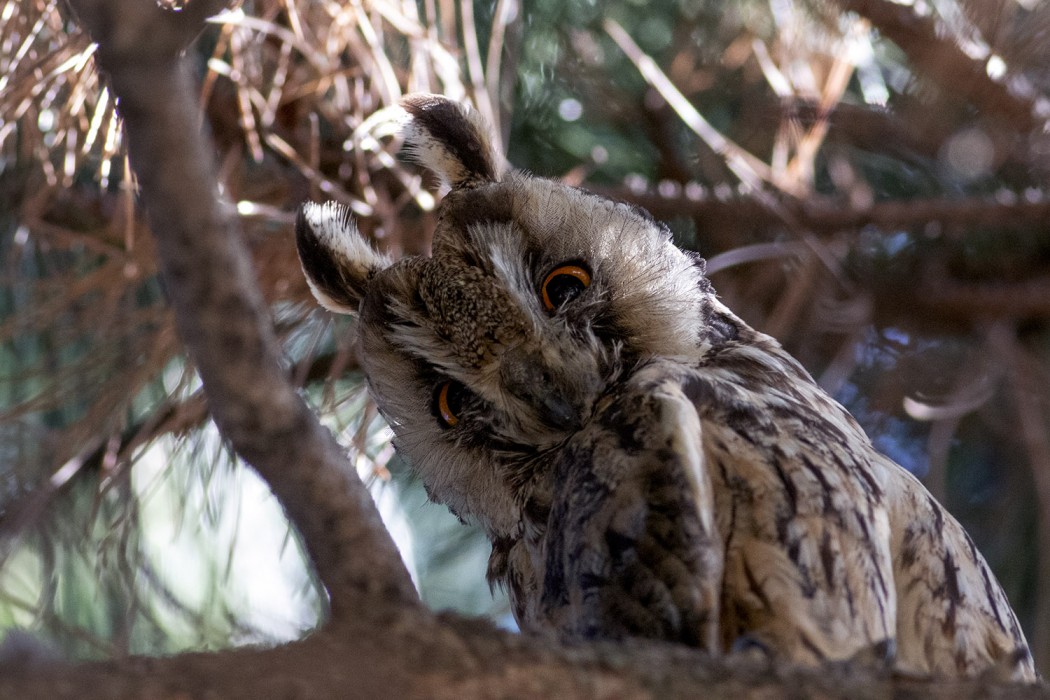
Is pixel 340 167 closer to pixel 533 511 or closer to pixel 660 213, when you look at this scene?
pixel 660 213

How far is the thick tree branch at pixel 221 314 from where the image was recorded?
0.71 m

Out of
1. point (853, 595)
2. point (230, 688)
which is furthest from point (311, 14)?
point (230, 688)

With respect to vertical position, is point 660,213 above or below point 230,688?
above

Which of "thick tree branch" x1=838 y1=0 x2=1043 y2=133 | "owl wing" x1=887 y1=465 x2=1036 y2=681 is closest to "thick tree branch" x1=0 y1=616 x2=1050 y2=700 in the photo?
"owl wing" x1=887 y1=465 x2=1036 y2=681

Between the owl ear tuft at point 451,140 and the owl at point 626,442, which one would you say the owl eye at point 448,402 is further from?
the owl ear tuft at point 451,140

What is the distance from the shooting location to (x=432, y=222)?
2143 mm

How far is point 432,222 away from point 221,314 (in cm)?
141

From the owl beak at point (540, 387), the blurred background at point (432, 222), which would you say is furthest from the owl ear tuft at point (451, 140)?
the owl beak at point (540, 387)

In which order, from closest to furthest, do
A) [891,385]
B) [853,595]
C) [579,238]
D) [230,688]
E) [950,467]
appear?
1. [230,688]
2. [853,595]
3. [579,238]
4. [891,385]
5. [950,467]

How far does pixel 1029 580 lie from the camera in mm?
2730

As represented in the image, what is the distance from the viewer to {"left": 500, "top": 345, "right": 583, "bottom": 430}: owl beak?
136cm

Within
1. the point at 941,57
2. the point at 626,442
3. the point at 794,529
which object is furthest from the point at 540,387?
the point at 941,57

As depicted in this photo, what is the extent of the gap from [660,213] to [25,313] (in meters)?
1.22

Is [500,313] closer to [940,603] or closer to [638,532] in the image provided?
[638,532]
